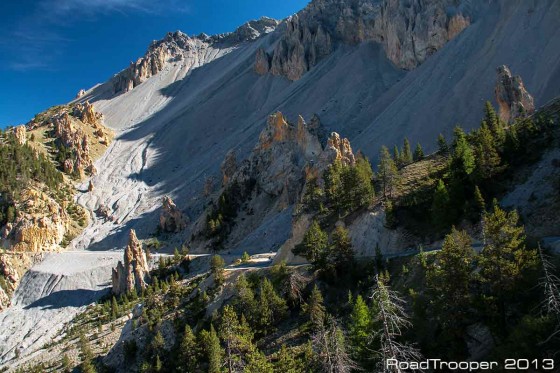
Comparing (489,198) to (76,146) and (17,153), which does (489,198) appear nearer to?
(17,153)

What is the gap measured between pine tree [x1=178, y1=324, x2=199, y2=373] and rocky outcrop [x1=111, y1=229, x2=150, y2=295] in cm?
3443

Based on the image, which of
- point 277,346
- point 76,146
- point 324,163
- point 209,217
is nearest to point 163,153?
point 76,146

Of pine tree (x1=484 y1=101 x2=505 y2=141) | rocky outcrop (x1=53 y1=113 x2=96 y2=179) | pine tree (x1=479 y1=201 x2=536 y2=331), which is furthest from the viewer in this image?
rocky outcrop (x1=53 y1=113 x2=96 y2=179)

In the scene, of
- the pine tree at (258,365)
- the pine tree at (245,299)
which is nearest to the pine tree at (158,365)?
the pine tree at (245,299)

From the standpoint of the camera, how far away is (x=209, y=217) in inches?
3226

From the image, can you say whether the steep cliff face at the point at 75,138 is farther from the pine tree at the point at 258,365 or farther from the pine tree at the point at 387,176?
the pine tree at the point at 258,365

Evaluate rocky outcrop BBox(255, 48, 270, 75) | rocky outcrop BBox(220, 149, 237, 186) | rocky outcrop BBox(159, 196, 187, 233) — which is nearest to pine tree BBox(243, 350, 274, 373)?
rocky outcrop BBox(159, 196, 187, 233)

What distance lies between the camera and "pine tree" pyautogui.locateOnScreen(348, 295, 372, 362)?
22109 millimetres

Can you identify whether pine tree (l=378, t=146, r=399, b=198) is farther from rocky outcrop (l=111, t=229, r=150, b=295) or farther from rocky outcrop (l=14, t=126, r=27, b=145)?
rocky outcrop (l=14, t=126, r=27, b=145)

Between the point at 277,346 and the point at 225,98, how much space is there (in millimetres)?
134229

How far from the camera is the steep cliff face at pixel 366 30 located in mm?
110250

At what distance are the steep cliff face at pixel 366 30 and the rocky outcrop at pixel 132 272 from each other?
8311cm

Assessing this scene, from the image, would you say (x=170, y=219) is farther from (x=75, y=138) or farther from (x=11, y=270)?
(x=75, y=138)

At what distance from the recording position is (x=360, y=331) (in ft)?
76.8
